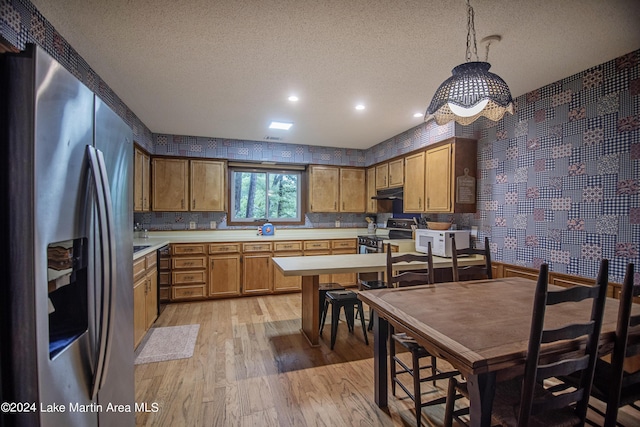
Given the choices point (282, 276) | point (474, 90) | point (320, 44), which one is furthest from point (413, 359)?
point (282, 276)

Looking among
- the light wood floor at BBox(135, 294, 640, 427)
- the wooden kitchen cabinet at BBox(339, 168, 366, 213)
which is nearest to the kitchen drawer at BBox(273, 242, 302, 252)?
the wooden kitchen cabinet at BBox(339, 168, 366, 213)

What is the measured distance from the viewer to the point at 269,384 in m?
2.24

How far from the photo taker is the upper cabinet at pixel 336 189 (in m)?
5.34

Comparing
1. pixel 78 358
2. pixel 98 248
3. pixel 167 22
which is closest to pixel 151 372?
pixel 78 358

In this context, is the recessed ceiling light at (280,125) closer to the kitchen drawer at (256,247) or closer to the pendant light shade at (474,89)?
the kitchen drawer at (256,247)

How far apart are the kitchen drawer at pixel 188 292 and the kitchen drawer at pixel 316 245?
5.59 feet

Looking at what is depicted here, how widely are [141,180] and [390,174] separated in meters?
3.66

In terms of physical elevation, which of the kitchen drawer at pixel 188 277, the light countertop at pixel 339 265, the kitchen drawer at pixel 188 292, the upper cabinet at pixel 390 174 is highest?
the upper cabinet at pixel 390 174

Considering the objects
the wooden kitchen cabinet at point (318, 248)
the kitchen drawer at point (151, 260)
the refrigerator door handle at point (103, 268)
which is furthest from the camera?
the wooden kitchen cabinet at point (318, 248)

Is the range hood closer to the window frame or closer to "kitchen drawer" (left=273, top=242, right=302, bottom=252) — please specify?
the window frame

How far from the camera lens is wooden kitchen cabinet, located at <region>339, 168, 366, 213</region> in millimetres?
5508

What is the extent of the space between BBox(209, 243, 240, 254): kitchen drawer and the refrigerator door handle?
132 inches

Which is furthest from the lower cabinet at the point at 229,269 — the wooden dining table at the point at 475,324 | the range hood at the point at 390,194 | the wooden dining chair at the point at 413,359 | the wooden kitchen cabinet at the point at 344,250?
the wooden dining table at the point at 475,324

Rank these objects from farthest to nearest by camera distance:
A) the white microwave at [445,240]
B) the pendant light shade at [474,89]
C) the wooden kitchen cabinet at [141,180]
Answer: the wooden kitchen cabinet at [141,180]
the white microwave at [445,240]
the pendant light shade at [474,89]
